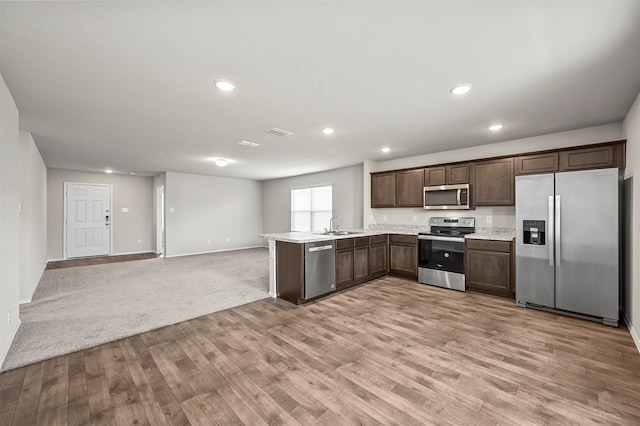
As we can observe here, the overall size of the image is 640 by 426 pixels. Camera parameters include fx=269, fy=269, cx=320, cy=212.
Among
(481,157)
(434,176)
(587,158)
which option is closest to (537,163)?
(587,158)

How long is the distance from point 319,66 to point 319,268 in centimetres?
272

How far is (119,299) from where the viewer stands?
3986 millimetres

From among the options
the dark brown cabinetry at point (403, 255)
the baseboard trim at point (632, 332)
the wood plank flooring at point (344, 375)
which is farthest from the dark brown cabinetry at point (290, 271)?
the baseboard trim at point (632, 332)

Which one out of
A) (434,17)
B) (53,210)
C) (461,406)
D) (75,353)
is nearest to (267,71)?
(434,17)

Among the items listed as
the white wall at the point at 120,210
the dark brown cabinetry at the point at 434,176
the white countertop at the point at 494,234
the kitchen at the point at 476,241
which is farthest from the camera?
the white wall at the point at 120,210

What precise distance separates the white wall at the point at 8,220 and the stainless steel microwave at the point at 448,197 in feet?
18.2

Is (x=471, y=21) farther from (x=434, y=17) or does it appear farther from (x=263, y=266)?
(x=263, y=266)

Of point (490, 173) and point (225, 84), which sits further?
point (490, 173)

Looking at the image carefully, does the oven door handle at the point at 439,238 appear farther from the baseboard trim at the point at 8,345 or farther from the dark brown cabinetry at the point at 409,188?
the baseboard trim at the point at 8,345

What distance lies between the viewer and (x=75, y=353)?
249 centimetres

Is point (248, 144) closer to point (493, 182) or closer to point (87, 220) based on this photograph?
point (493, 182)

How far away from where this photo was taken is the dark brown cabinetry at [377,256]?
198 inches

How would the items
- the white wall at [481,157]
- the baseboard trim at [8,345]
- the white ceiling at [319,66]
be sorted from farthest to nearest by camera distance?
the white wall at [481,157] → the baseboard trim at [8,345] → the white ceiling at [319,66]

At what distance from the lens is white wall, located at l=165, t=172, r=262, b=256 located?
775cm
